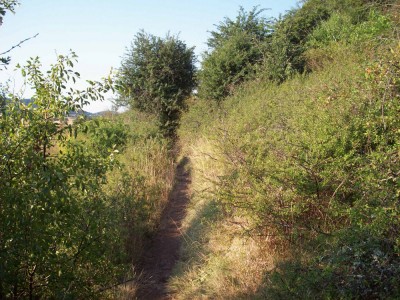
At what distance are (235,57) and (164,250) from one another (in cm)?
911

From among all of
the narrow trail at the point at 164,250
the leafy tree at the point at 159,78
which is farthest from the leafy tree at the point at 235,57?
the narrow trail at the point at 164,250

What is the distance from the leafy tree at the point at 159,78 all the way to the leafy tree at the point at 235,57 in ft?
6.33

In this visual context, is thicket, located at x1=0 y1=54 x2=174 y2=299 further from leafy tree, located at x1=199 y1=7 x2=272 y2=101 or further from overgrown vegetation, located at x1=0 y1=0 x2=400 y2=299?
leafy tree, located at x1=199 y1=7 x2=272 y2=101

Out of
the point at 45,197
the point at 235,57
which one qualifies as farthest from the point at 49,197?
the point at 235,57

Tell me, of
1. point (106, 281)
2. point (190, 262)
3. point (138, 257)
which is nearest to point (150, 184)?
point (138, 257)

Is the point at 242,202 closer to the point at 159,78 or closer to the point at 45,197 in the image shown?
the point at 45,197

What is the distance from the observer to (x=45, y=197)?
9.96 feet

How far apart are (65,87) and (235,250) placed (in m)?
3.46

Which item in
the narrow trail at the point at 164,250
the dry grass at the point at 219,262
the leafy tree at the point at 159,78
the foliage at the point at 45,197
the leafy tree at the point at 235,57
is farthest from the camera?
the leafy tree at the point at 159,78

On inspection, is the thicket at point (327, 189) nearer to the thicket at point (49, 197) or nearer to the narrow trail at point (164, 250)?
the narrow trail at point (164, 250)

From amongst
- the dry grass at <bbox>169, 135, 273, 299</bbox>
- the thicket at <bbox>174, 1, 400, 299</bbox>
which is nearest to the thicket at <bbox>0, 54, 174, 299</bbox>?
the dry grass at <bbox>169, 135, 273, 299</bbox>

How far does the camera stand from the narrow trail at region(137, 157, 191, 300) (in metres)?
5.98

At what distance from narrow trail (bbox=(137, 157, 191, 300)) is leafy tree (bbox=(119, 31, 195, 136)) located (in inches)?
283

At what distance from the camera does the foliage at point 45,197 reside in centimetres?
308
